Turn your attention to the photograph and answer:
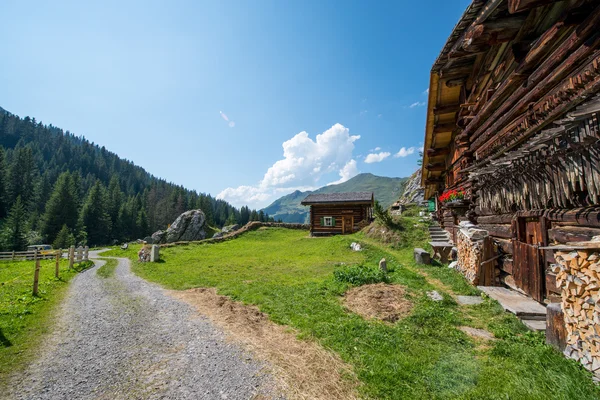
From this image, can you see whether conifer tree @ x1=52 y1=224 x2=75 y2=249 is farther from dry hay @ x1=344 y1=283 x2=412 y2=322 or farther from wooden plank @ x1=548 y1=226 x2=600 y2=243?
wooden plank @ x1=548 y1=226 x2=600 y2=243

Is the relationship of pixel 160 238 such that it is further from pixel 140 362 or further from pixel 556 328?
pixel 556 328

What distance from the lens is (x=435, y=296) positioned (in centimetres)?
758

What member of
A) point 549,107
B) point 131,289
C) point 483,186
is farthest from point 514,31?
point 131,289

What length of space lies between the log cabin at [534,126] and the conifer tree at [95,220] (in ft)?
276

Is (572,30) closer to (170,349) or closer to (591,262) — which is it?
(591,262)

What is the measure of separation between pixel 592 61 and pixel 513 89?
285 cm

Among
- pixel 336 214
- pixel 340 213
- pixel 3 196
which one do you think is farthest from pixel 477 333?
pixel 3 196

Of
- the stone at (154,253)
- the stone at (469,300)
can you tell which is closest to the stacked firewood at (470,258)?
the stone at (469,300)

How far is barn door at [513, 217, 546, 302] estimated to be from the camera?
5.61 m

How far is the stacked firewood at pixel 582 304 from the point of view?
11.3 feet

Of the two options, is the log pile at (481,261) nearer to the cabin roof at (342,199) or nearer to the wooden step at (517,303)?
the wooden step at (517,303)

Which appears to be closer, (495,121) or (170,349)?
(170,349)

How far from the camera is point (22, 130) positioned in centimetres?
15338

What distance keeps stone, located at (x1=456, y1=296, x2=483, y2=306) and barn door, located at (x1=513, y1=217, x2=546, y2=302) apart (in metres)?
1.06
